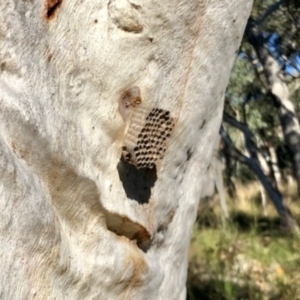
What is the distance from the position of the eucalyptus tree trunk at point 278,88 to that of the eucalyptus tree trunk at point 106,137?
5.60 metres

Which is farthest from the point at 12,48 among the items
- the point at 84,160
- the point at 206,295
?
the point at 206,295

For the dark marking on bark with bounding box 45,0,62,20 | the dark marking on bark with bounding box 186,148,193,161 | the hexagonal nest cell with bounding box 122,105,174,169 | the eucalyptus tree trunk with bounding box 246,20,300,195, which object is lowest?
the eucalyptus tree trunk with bounding box 246,20,300,195

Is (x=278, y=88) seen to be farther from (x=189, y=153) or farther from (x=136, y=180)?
(x=136, y=180)

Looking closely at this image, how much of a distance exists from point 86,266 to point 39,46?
66 cm

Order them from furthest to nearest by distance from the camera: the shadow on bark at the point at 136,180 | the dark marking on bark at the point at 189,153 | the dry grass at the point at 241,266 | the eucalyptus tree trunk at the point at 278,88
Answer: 1. the eucalyptus tree trunk at the point at 278,88
2. the dry grass at the point at 241,266
3. the dark marking on bark at the point at 189,153
4. the shadow on bark at the point at 136,180

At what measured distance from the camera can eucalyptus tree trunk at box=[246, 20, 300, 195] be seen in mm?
8433

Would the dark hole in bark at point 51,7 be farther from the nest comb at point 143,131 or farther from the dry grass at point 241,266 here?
the dry grass at point 241,266

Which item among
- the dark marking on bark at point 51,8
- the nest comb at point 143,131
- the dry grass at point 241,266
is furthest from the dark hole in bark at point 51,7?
the dry grass at point 241,266

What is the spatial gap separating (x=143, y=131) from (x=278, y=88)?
682 centimetres

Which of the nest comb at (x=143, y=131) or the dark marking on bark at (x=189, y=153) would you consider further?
the dark marking on bark at (x=189, y=153)

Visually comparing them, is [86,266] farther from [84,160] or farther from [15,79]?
[15,79]

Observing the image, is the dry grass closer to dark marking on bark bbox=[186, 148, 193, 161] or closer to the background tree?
dark marking on bark bbox=[186, 148, 193, 161]

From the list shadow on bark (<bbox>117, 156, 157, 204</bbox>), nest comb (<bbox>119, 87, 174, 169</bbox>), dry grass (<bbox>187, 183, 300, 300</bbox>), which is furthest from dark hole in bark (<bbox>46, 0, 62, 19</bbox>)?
dry grass (<bbox>187, 183, 300, 300</bbox>)

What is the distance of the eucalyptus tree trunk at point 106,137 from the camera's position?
201 cm
